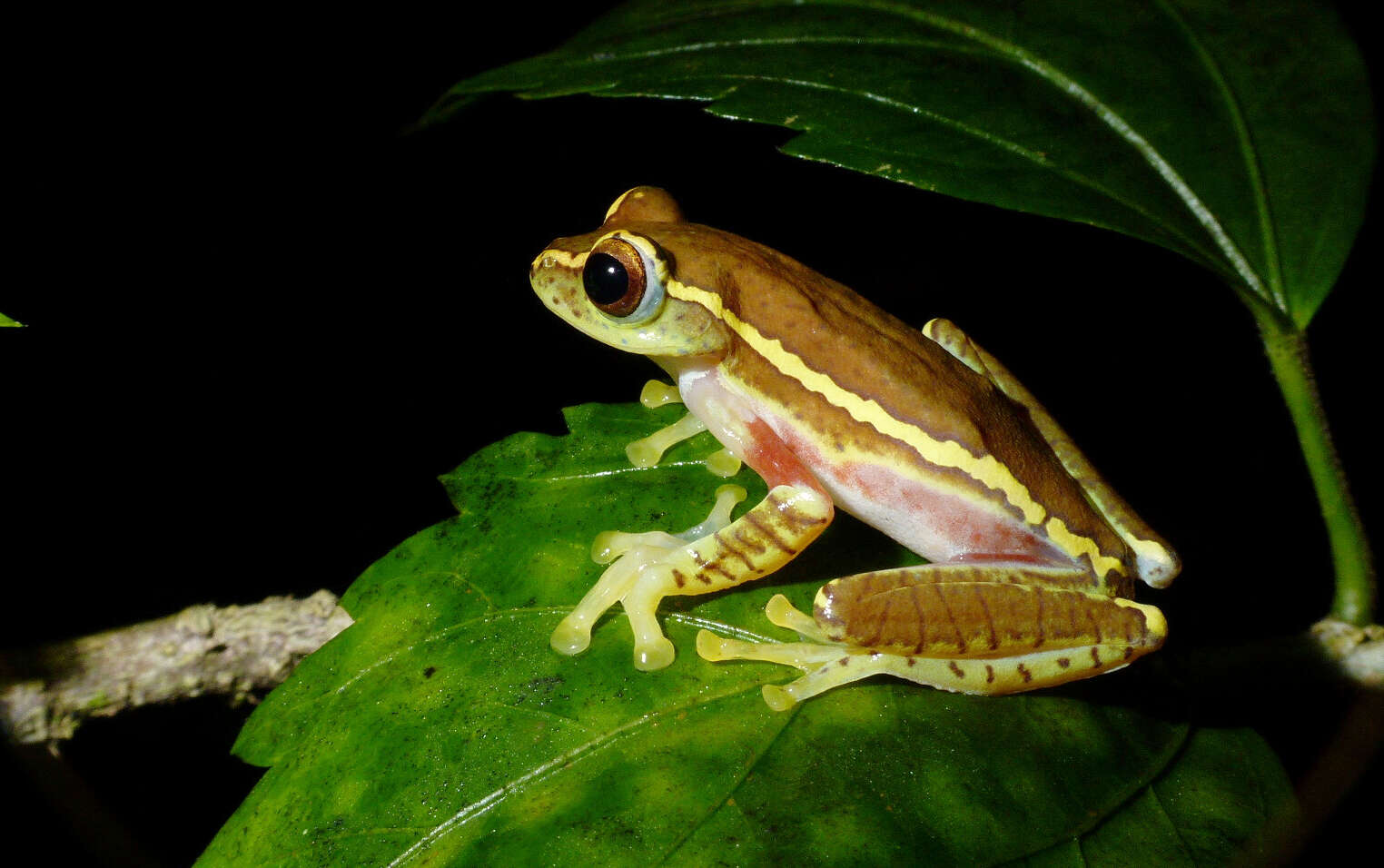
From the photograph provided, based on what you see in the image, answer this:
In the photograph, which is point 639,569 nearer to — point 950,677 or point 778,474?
point 778,474

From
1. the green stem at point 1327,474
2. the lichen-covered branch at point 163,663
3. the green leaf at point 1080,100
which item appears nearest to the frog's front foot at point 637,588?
the lichen-covered branch at point 163,663

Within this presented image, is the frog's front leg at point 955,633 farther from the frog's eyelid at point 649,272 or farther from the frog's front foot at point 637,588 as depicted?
the frog's eyelid at point 649,272

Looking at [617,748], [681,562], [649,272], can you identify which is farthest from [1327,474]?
[617,748]

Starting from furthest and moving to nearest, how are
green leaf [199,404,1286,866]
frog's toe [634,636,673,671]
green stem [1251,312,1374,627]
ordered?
green stem [1251,312,1374,627] < frog's toe [634,636,673,671] < green leaf [199,404,1286,866]

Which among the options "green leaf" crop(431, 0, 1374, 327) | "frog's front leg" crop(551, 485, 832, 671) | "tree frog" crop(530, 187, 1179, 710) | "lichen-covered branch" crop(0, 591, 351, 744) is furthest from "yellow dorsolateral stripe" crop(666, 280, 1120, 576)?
"lichen-covered branch" crop(0, 591, 351, 744)

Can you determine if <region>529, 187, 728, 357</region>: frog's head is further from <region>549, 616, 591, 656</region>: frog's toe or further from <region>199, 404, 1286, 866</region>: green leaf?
<region>549, 616, 591, 656</region>: frog's toe

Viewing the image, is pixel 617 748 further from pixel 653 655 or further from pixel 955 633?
pixel 955 633

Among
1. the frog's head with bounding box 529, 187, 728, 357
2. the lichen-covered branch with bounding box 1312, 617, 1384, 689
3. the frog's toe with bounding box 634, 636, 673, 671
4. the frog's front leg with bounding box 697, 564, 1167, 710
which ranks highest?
the frog's head with bounding box 529, 187, 728, 357

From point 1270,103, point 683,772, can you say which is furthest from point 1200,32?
point 683,772
